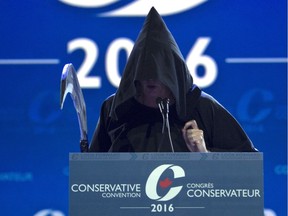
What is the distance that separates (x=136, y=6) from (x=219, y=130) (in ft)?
5.13

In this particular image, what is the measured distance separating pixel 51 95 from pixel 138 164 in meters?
2.14

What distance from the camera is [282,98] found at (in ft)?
12.0

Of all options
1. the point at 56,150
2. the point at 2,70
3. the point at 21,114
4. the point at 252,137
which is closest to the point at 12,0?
the point at 2,70

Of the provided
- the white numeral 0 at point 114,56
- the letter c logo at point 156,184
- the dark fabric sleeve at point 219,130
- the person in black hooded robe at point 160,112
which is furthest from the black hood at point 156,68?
the white numeral 0 at point 114,56

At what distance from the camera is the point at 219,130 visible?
2.30 metres

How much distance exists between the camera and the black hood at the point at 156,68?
7.02 feet

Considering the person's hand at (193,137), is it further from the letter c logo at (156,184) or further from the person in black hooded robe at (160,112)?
the letter c logo at (156,184)

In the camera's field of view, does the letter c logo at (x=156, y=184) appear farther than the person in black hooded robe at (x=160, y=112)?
No

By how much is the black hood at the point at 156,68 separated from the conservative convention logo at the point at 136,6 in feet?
4.75

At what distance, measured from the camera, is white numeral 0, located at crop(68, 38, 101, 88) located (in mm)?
3652

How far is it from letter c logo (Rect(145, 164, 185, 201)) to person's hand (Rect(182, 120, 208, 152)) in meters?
0.46

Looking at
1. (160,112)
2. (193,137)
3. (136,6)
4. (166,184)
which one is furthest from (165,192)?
(136,6)

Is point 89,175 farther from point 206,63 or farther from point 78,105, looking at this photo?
point 206,63

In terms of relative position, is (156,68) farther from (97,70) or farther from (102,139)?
(97,70)
